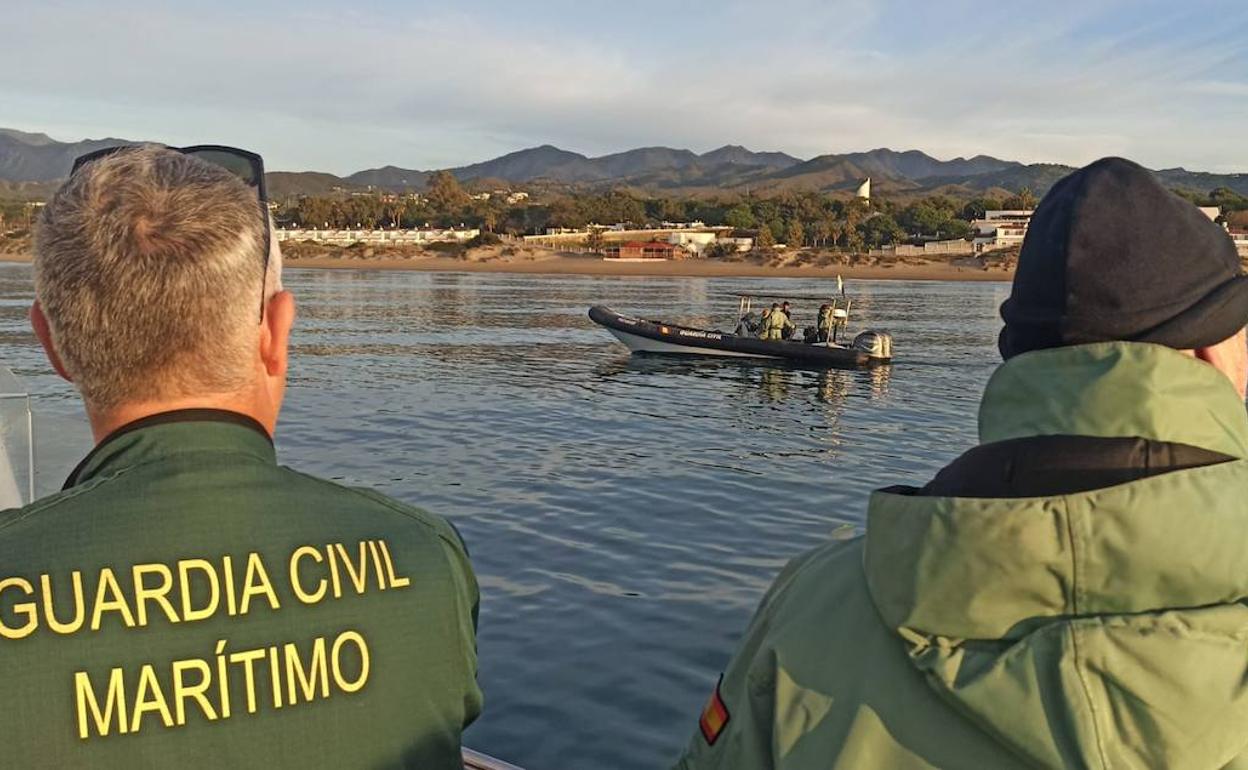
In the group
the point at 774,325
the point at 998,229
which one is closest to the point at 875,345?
the point at 774,325

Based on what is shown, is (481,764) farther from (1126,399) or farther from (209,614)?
(1126,399)

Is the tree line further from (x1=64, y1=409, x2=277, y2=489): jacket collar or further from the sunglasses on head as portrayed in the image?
(x1=64, y1=409, x2=277, y2=489): jacket collar

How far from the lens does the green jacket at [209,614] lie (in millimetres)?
1759

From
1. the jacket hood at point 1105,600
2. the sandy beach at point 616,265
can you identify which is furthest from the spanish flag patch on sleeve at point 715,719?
the sandy beach at point 616,265

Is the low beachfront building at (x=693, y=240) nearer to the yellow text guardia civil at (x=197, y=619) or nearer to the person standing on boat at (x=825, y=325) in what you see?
the person standing on boat at (x=825, y=325)

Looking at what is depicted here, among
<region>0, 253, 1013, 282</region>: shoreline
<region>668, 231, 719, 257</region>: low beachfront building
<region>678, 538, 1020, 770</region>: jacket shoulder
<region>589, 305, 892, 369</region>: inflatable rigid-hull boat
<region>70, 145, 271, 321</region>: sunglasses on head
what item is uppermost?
<region>668, 231, 719, 257</region>: low beachfront building

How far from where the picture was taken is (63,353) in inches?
77.5

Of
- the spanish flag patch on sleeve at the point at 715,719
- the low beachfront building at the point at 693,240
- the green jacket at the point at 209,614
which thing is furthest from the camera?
the low beachfront building at the point at 693,240

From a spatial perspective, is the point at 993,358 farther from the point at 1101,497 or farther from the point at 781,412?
the point at 1101,497

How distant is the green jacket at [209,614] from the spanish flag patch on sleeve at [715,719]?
52 centimetres

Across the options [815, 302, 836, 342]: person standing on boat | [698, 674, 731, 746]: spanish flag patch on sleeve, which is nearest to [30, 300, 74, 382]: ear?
[698, 674, 731, 746]: spanish flag patch on sleeve

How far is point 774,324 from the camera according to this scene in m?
33.1

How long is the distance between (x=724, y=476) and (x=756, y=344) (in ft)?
51.8

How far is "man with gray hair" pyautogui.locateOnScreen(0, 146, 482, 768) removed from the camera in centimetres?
177
